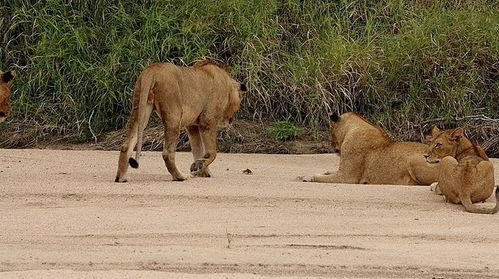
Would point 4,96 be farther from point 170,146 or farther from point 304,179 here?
point 304,179

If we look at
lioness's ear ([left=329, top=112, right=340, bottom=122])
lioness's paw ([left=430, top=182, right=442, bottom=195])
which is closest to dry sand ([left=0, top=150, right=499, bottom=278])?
lioness's paw ([left=430, top=182, right=442, bottom=195])

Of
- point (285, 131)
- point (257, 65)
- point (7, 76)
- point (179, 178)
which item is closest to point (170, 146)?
point (179, 178)

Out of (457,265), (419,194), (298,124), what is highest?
(457,265)

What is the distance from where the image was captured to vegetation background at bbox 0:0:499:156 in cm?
1242

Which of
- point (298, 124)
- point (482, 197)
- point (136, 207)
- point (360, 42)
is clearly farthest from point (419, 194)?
point (360, 42)

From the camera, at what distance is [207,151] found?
10.0 meters

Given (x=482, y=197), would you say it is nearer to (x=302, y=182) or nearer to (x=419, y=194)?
(x=419, y=194)

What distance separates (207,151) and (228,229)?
2.94 meters

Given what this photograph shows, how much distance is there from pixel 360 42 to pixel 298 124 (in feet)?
4.26

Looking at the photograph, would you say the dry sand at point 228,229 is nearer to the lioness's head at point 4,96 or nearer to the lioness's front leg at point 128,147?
the lioness's front leg at point 128,147

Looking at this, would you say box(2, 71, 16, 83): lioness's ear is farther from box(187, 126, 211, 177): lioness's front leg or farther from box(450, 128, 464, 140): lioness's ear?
box(450, 128, 464, 140): lioness's ear

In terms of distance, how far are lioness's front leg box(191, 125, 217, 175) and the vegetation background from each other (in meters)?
1.92

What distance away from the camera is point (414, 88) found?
Answer: 12.7 m

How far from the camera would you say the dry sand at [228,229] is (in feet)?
19.9
